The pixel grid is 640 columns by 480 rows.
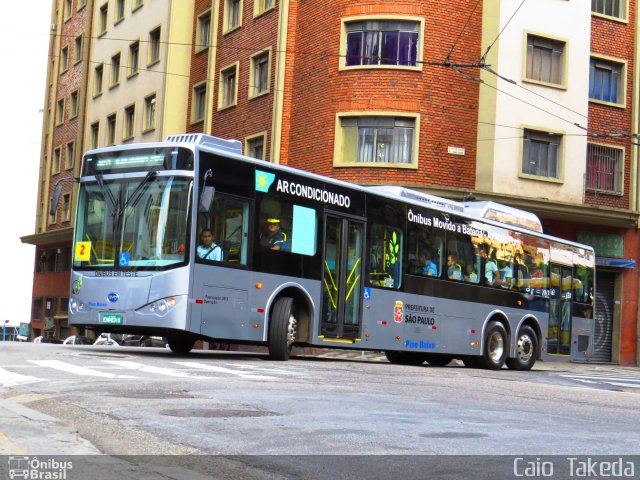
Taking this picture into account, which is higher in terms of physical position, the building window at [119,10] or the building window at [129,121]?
the building window at [119,10]

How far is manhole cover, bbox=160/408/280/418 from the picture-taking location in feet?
30.1

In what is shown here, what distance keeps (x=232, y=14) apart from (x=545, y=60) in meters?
12.7

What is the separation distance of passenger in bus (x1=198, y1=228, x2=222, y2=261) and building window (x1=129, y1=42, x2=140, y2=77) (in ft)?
110

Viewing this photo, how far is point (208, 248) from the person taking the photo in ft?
53.3

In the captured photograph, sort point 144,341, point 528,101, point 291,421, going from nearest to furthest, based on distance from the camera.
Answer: point 291,421, point 528,101, point 144,341

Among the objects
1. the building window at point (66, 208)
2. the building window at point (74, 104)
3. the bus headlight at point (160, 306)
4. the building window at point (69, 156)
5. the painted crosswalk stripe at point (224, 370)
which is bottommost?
the painted crosswalk stripe at point (224, 370)

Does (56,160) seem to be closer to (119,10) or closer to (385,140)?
(119,10)

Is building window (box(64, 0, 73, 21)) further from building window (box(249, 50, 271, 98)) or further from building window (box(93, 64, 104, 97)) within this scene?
building window (box(249, 50, 271, 98))

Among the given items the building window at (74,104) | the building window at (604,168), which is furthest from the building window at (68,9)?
the building window at (604,168)

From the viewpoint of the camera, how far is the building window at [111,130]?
50531 mm

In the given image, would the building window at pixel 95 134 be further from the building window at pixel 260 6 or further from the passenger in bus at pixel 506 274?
the passenger in bus at pixel 506 274

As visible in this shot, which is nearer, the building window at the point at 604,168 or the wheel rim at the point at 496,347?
the wheel rim at the point at 496,347

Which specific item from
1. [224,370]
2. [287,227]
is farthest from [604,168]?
[224,370]

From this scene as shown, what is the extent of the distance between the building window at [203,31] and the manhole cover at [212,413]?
3487 cm
